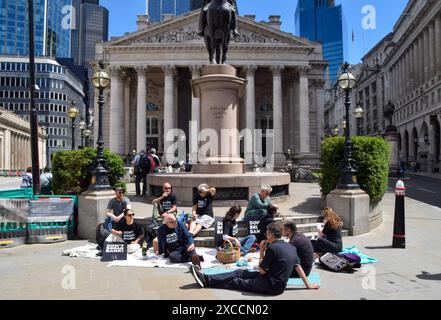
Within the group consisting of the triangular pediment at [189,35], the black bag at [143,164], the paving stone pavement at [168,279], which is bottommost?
the paving stone pavement at [168,279]

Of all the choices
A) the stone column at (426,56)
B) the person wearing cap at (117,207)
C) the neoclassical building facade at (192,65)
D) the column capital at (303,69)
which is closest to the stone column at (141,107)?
the neoclassical building facade at (192,65)

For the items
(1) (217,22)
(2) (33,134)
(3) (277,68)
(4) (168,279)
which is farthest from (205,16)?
(3) (277,68)

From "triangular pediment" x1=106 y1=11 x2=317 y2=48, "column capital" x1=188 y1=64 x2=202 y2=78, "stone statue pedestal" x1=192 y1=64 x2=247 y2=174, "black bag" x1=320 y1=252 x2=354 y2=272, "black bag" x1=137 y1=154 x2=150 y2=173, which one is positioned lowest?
"black bag" x1=320 y1=252 x2=354 y2=272

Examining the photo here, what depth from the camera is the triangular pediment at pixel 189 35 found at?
1917 inches

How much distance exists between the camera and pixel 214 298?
226 inches

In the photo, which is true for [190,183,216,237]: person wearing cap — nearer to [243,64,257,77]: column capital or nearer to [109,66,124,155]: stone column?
[243,64,257,77]: column capital

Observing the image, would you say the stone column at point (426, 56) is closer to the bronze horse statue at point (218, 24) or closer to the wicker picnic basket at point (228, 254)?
the bronze horse statue at point (218, 24)

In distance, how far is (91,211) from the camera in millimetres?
10367

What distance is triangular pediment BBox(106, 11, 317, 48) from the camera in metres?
48.7

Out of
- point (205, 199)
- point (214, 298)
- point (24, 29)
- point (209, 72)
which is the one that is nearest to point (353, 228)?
point (205, 199)

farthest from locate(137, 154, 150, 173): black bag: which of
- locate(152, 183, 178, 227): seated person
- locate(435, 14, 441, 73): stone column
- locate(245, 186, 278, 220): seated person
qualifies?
locate(435, 14, 441, 73): stone column

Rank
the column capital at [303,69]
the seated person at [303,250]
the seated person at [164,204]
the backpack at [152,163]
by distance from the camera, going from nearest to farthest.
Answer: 1. the seated person at [303,250]
2. the seated person at [164,204]
3. the backpack at [152,163]
4. the column capital at [303,69]

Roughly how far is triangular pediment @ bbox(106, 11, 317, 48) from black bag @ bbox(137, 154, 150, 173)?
35.9 metres

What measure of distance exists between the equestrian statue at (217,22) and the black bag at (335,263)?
10.9 metres
